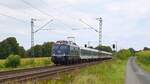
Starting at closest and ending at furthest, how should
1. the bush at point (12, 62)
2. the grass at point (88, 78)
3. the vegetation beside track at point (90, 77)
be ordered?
1. the grass at point (88, 78)
2. the vegetation beside track at point (90, 77)
3. the bush at point (12, 62)

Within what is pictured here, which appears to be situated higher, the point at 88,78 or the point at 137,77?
the point at 88,78

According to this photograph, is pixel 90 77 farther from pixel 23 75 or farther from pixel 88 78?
pixel 23 75

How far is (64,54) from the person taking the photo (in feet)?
172

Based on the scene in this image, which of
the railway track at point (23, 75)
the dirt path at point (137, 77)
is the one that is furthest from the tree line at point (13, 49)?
the railway track at point (23, 75)

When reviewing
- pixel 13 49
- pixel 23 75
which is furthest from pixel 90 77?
pixel 13 49

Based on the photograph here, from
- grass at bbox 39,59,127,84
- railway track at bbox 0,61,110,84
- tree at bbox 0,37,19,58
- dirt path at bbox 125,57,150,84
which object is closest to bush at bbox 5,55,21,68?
dirt path at bbox 125,57,150,84

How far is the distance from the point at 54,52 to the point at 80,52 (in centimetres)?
1126

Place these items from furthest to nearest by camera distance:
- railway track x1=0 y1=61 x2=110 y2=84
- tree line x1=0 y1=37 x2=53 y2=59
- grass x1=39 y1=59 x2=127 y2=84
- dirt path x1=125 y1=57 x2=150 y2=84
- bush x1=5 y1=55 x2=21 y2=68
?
tree line x1=0 y1=37 x2=53 y2=59 < bush x1=5 y1=55 x2=21 y2=68 < dirt path x1=125 y1=57 x2=150 y2=84 < grass x1=39 y1=59 x2=127 y2=84 < railway track x1=0 y1=61 x2=110 y2=84

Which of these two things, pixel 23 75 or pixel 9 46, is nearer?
pixel 23 75

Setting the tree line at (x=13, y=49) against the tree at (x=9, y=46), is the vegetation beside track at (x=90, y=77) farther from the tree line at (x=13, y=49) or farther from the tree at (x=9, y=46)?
the tree at (x=9, y=46)

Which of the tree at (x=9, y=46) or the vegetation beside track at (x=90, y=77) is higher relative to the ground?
the tree at (x=9, y=46)

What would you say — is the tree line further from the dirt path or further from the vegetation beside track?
the vegetation beside track

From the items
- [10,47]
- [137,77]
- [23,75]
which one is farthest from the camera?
[10,47]

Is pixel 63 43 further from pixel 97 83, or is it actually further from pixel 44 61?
pixel 97 83
